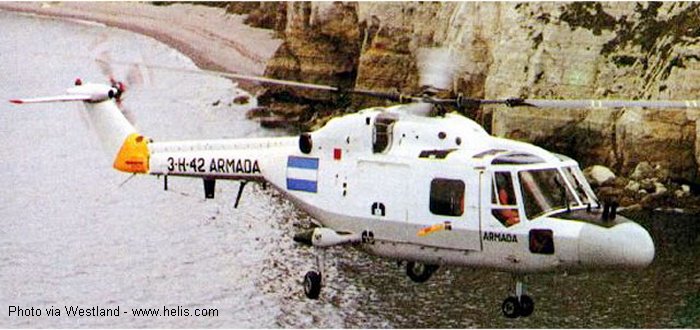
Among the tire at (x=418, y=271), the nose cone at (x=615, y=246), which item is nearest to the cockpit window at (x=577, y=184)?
the nose cone at (x=615, y=246)

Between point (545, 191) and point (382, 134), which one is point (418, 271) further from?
point (545, 191)

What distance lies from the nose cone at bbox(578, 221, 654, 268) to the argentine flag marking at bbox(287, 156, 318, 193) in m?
5.35

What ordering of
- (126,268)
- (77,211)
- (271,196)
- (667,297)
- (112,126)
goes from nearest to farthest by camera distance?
(112,126), (667,297), (126,268), (77,211), (271,196)

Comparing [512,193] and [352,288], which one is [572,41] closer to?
[352,288]

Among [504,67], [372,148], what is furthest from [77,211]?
[372,148]

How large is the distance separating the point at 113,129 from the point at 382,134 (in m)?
7.47

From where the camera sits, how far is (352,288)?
170ft

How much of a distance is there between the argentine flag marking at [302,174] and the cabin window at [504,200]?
3.71 meters

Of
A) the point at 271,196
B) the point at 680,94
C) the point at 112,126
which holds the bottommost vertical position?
the point at 271,196

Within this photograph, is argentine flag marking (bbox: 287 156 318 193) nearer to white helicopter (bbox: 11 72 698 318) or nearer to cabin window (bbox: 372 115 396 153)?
white helicopter (bbox: 11 72 698 318)

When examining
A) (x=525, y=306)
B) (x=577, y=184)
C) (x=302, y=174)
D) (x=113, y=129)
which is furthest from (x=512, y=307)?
(x=113, y=129)

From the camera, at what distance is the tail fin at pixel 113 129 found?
3038 centimetres

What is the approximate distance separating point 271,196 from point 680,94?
19.0 meters

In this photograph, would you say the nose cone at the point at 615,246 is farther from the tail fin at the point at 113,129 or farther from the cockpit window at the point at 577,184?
the tail fin at the point at 113,129
